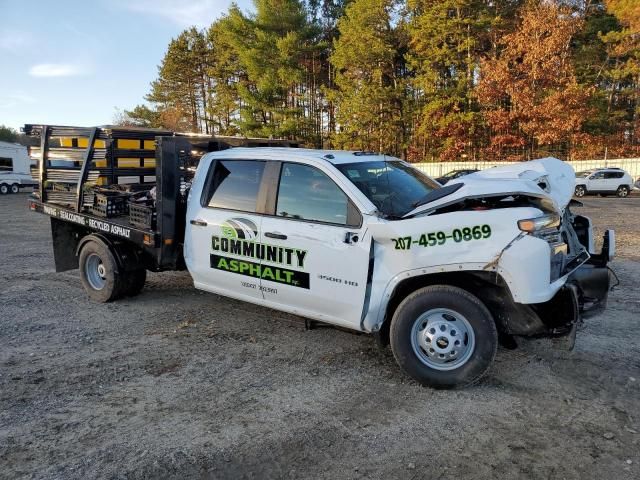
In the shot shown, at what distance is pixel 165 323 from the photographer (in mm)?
5555

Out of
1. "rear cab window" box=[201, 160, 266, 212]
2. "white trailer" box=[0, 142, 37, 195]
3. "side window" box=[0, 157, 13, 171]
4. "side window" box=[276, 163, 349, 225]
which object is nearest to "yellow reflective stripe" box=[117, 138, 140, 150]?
"rear cab window" box=[201, 160, 266, 212]

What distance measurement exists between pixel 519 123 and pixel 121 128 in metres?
32.8

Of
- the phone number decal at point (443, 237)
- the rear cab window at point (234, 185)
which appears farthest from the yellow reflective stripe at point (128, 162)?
the phone number decal at point (443, 237)

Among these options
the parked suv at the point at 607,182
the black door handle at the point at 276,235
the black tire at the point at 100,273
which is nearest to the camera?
the black door handle at the point at 276,235

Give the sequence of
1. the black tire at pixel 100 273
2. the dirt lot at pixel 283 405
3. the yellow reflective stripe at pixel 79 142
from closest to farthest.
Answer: the dirt lot at pixel 283 405 → the black tire at pixel 100 273 → the yellow reflective stripe at pixel 79 142

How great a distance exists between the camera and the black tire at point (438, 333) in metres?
3.75

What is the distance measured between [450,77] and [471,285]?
117 feet

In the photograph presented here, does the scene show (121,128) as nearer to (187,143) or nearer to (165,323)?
(187,143)

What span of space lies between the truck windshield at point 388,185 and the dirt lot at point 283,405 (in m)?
1.38

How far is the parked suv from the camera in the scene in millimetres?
26078

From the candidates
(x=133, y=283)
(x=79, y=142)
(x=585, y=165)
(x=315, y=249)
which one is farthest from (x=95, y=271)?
(x=585, y=165)

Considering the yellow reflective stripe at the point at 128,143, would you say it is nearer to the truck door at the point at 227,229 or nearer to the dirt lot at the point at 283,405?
the truck door at the point at 227,229

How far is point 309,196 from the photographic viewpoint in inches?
178

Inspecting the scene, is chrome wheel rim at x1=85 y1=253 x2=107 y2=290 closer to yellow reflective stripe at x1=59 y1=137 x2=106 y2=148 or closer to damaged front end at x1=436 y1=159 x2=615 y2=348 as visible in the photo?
yellow reflective stripe at x1=59 y1=137 x2=106 y2=148
